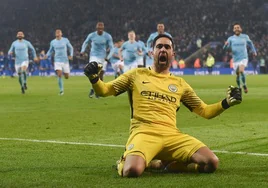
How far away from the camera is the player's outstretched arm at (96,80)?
647cm

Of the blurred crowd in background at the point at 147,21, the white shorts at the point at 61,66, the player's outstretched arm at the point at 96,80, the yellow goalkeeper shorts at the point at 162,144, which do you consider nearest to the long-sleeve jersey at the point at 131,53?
the white shorts at the point at 61,66

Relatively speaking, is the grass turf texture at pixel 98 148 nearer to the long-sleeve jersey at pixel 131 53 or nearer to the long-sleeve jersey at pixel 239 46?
the long-sleeve jersey at pixel 239 46

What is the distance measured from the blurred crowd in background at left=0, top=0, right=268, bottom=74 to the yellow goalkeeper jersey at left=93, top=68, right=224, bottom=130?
151ft

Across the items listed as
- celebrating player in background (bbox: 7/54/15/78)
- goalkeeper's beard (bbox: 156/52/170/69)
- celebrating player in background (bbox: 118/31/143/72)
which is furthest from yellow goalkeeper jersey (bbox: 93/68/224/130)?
celebrating player in background (bbox: 7/54/15/78)

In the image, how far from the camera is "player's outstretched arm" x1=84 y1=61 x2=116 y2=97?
647 centimetres

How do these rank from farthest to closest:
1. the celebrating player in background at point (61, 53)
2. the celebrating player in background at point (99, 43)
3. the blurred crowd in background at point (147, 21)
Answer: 1. the blurred crowd in background at point (147, 21)
2. the celebrating player in background at point (61, 53)
3. the celebrating player in background at point (99, 43)

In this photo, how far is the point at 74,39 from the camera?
62156 mm

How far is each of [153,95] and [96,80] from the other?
2.41 ft

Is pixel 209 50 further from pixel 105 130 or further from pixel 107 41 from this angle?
pixel 105 130

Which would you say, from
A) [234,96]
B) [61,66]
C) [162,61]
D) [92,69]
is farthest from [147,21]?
[92,69]

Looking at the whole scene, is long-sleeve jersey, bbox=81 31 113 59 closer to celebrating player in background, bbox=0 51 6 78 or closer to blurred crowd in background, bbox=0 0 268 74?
blurred crowd in background, bbox=0 0 268 74

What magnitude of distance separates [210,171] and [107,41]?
57.7 feet

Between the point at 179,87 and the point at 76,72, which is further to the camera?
the point at 76,72

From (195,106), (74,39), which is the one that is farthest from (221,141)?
(74,39)
